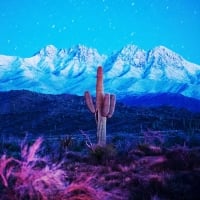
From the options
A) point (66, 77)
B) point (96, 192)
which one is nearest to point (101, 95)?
point (96, 192)

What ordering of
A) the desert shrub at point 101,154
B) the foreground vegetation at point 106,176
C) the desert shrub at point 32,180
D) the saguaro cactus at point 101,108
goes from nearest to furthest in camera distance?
the desert shrub at point 32,180 < the foreground vegetation at point 106,176 < the desert shrub at point 101,154 < the saguaro cactus at point 101,108

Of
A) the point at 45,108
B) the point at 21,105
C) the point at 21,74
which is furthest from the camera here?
the point at 21,74

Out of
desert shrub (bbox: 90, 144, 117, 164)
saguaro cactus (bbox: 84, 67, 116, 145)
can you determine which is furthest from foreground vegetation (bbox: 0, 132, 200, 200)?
saguaro cactus (bbox: 84, 67, 116, 145)

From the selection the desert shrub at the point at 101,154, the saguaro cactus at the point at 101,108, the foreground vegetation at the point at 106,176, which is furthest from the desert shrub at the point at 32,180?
the saguaro cactus at the point at 101,108

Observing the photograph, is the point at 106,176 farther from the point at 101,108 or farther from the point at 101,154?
the point at 101,108

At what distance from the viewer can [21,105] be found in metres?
71.6

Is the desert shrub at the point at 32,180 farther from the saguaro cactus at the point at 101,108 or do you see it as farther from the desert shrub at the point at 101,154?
the saguaro cactus at the point at 101,108

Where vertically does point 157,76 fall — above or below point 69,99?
above

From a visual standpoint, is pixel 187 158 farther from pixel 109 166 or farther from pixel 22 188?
pixel 22 188

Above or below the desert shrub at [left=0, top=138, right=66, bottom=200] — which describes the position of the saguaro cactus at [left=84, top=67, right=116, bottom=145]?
above

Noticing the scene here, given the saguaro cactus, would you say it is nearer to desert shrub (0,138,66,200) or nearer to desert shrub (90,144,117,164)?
desert shrub (90,144,117,164)

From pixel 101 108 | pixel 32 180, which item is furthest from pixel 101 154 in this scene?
pixel 32 180

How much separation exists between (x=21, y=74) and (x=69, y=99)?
11154 cm

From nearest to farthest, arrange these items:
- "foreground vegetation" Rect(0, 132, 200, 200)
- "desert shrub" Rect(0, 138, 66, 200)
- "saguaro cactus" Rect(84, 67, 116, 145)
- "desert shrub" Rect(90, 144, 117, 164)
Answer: "desert shrub" Rect(0, 138, 66, 200) < "foreground vegetation" Rect(0, 132, 200, 200) < "desert shrub" Rect(90, 144, 117, 164) < "saguaro cactus" Rect(84, 67, 116, 145)
